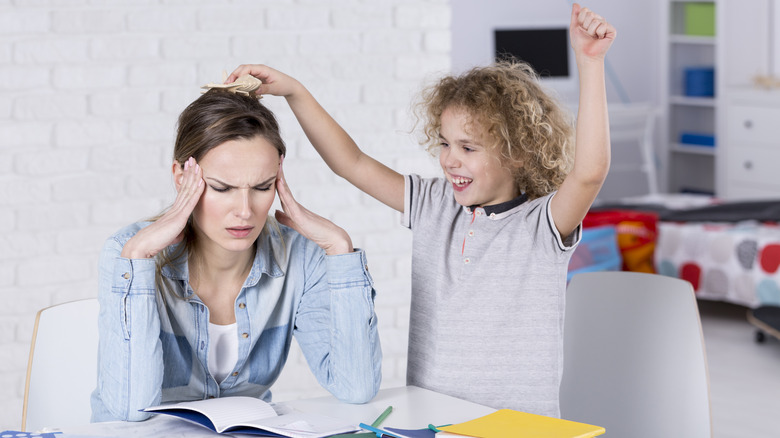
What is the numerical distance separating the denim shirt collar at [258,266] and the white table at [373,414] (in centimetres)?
24

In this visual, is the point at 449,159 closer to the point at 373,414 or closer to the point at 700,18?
the point at 373,414

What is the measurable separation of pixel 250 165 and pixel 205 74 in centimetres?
105

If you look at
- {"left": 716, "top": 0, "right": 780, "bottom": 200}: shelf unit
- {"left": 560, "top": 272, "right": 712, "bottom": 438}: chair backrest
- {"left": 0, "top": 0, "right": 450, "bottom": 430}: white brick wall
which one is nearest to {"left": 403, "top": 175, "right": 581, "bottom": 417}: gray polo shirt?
{"left": 560, "top": 272, "right": 712, "bottom": 438}: chair backrest

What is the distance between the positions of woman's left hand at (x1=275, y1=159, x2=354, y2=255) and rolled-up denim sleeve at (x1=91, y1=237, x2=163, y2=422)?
0.26 meters

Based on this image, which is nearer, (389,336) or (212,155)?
(212,155)

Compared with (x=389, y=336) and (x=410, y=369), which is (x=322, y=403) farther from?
(x=389, y=336)

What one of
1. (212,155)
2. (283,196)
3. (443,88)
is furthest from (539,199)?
(212,155)

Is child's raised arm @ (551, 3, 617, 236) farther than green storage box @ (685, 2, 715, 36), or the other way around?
green storage box @ (685, 2, 715, 36)

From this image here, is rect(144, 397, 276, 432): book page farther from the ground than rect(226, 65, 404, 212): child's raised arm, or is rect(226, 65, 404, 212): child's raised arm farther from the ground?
rect(226, 65, 404, 212): child's raised arm

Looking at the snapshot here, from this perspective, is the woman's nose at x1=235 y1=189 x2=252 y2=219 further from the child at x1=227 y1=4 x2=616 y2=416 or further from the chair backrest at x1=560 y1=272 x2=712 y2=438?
the chair backrest at x1=560 y1=272 x2=712 y2=438

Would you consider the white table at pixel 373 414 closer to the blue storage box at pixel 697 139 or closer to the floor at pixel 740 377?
the floor at pixel 740 377

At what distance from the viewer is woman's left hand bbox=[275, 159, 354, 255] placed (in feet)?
4.98

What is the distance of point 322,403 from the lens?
1.45m

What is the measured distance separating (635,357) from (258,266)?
0.76 m
